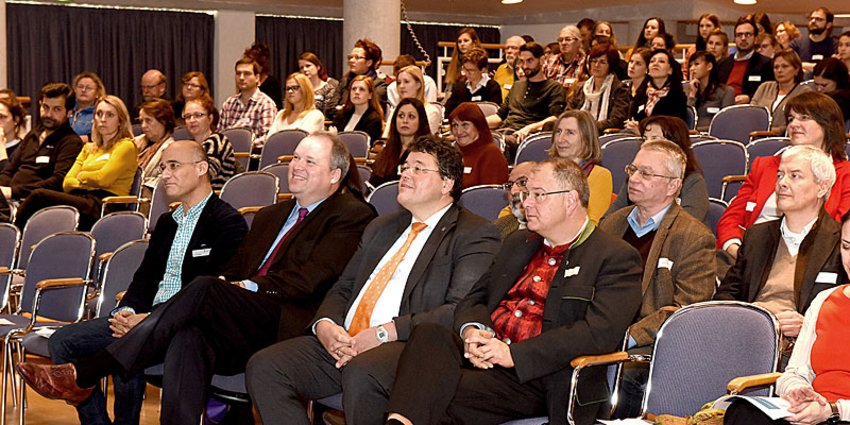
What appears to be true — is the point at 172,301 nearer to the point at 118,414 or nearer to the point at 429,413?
the point at 118,414

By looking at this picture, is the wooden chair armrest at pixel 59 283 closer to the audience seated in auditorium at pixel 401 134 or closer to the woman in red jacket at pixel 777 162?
the audience seated in auditorium at pixel 401 134

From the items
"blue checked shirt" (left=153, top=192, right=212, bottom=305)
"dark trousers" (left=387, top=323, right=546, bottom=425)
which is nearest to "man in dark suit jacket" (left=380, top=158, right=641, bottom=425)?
"dark trousers" (left=387, top=323, right=546, bottom=425)

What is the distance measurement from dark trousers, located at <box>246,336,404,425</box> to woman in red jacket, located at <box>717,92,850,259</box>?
1504 mm

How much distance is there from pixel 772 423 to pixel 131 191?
186 inches

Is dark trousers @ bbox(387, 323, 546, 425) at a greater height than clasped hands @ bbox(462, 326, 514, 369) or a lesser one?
lesser

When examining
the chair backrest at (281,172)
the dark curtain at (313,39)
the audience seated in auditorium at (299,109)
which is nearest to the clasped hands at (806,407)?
the chair backrest at (281,172)

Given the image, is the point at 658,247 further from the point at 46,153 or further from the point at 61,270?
the point at 46,153

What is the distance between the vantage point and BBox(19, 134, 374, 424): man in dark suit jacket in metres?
3.64

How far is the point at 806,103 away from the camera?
4.25 m

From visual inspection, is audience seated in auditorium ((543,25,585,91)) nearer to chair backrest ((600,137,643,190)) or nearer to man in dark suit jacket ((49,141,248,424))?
chair backrest ((600,137,643,190))

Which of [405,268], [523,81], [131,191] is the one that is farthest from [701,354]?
[523,81]

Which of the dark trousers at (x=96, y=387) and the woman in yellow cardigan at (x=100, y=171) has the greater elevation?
the woman in yellow cardigan at (x=100, y=171)

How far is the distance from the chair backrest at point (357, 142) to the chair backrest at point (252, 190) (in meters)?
1.38

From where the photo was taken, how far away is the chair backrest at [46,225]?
5.45 m
